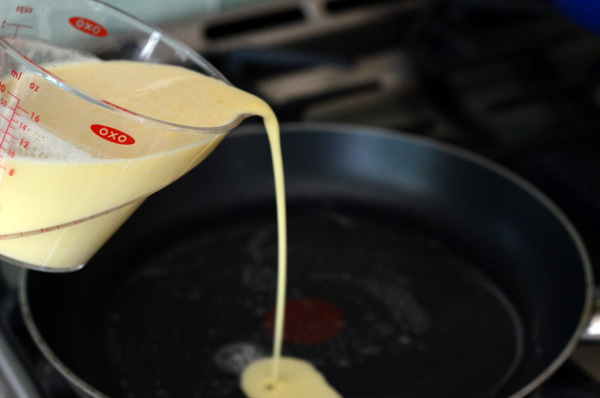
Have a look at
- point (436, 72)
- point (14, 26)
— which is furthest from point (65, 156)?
point (436, 72)

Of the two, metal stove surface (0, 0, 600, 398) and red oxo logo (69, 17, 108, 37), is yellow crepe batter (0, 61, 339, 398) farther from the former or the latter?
metal stove surface (0, 0, 600, 398)

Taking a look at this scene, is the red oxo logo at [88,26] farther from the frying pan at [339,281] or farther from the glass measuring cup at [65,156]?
the frying pan at [339,281]

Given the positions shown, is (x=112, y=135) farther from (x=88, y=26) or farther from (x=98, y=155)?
(x=88, y=26)

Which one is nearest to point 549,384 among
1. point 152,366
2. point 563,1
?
point 152,366

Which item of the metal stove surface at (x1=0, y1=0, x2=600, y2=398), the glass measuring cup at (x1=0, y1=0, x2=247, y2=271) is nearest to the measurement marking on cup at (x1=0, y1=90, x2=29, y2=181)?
the glass measuring cup at (x1=0, y1=0, x2=247, y2=271)

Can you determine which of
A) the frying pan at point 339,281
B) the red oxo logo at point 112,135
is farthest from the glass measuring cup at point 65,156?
the frying pan at point 339,281

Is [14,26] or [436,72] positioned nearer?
[14,26]
